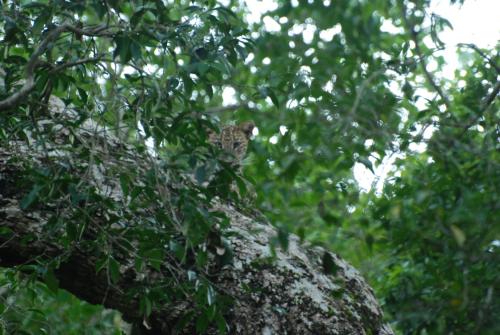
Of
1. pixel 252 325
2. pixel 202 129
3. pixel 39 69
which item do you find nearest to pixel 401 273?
pixel 252 325

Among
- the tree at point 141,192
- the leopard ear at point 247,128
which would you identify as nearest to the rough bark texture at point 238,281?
the tree at point 141,192

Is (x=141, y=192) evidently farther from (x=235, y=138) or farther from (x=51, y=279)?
(x=235, y=138)

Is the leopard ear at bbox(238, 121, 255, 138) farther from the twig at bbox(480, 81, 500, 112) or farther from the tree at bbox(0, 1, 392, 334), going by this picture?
the twig at bbox(480, 81, 500, 112)

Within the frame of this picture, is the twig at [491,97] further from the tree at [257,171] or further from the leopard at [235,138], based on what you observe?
the leopard at [235,138]

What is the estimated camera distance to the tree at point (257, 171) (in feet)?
8.73

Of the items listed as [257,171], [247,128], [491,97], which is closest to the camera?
[257,171]

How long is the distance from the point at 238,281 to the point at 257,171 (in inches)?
41.8

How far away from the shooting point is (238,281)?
3.73 meters

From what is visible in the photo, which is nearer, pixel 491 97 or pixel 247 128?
pixel 491 97

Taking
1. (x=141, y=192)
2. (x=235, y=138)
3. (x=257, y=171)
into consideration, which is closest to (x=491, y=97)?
(x=257, y=171)

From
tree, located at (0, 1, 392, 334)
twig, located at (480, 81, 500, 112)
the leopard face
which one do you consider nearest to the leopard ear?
the leopard face

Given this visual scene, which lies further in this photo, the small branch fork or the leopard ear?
the leopard ear

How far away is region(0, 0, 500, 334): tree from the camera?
266 cm

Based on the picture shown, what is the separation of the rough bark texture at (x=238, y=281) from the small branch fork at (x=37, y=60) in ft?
1.71
